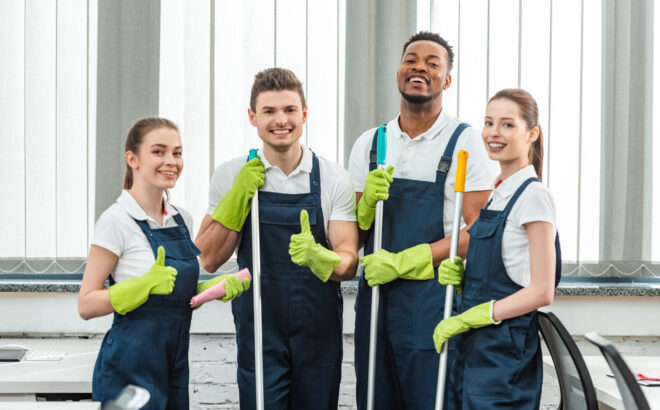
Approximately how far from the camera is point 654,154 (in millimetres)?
2633

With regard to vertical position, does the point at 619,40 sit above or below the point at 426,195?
A: above

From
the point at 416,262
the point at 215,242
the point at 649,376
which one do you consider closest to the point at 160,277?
the point at 215,242

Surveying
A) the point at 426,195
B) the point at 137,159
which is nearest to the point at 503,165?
the point at 426,195

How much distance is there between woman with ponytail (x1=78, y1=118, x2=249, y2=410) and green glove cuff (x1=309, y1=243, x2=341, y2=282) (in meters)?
0.21

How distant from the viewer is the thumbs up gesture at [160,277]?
5.01ft

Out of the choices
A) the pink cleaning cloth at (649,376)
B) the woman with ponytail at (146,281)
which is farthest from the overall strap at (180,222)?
the pink cleaning cloth at (649,376)

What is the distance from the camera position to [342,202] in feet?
6.31

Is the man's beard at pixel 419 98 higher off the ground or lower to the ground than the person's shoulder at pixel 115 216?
higher

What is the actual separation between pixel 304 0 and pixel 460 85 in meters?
0.76

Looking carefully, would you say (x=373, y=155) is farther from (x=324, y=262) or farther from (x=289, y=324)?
(x=289, y=324)

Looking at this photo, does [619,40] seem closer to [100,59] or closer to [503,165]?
[503,165]

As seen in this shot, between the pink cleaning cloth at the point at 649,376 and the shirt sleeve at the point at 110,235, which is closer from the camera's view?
the shirt sleeve at the point at 110,235

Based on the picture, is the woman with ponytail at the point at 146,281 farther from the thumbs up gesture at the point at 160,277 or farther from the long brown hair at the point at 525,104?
the long brown hair at the point at 525,104

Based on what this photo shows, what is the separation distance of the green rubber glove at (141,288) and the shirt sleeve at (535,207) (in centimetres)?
92
